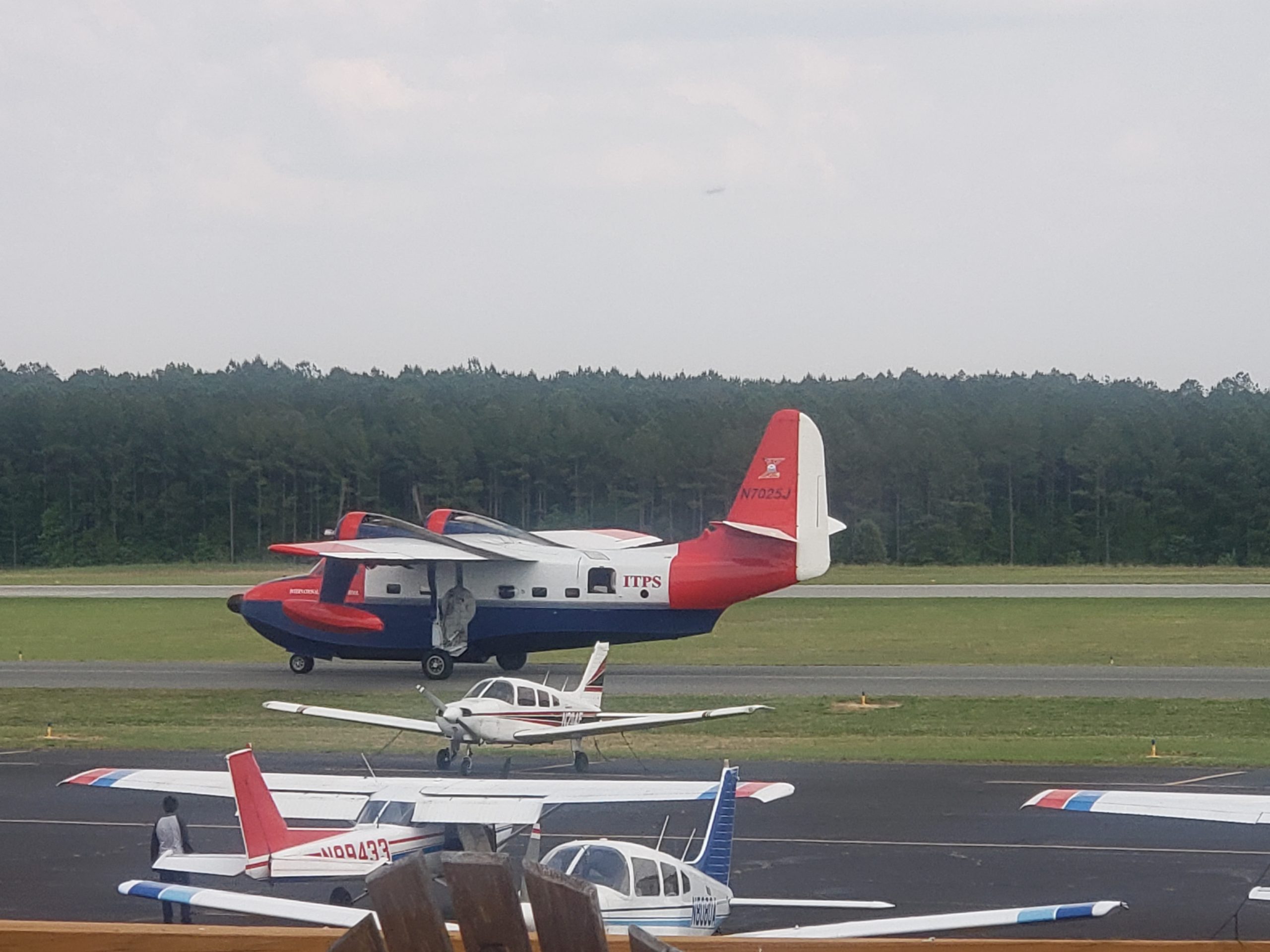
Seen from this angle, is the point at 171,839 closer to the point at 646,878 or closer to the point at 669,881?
the point at 646,878

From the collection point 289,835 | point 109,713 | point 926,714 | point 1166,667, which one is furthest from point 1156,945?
point 1166,667

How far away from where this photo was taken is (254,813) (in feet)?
44.7

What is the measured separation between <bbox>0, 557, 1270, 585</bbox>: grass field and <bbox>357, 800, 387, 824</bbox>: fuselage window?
1984 inches

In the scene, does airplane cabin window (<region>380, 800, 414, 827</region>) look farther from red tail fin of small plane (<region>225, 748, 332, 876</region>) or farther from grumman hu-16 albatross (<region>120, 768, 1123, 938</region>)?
grumman hu-16 albatross (<region>120, 768, 1123, 938</region>)

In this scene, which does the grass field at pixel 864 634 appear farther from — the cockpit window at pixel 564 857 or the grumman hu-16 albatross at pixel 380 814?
the cockpit window at pixel 564 857

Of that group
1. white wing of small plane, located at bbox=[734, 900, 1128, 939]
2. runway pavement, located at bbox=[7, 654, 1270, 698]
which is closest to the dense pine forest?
runway pavement, located at bbox=[7, 654, 1270, 698]

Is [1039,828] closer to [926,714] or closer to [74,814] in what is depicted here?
[926,714]

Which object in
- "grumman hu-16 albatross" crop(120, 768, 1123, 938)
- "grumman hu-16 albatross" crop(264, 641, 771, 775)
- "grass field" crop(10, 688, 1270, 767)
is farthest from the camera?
"grass field" crop(10, 688, 1270, 767)

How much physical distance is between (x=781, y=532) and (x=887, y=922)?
A: 25.5 meters

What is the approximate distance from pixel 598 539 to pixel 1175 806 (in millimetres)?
29378

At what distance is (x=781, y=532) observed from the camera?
35.6m

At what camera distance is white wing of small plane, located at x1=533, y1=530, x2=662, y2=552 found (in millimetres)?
40031

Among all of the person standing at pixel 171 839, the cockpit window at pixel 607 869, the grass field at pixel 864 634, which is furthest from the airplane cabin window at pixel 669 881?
the grass field at pixel 864 634

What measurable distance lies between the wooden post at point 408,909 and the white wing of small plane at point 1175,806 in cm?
Answer: 1056
